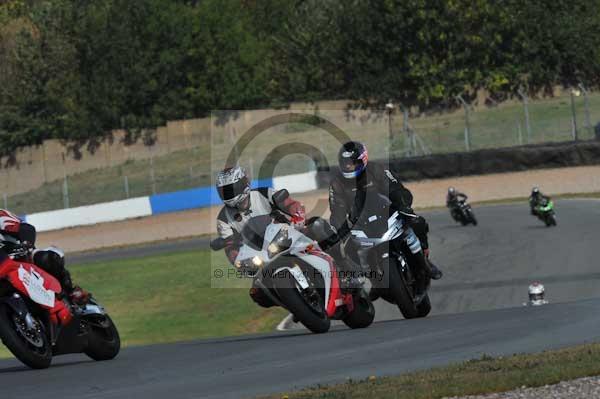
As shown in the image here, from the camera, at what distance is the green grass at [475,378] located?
7.91 m

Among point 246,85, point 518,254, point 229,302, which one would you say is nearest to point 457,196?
point 518,254

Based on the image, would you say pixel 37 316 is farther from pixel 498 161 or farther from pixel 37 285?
pixel 498 161

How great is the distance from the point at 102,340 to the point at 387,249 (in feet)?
10.1

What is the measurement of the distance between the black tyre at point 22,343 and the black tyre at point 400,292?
3721 millimetres

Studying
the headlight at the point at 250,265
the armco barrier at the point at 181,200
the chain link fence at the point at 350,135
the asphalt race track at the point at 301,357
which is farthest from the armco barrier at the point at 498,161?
Result: the headlight at the point at 250,265

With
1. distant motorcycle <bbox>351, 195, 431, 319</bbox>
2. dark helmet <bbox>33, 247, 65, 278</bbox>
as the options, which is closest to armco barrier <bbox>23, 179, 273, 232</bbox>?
distant motorcycle <bbox>351, 195, 431, 319</bbox>

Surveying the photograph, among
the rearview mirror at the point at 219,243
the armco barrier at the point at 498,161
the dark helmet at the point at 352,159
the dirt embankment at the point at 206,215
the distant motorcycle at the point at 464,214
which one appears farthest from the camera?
the dirt embankment at the point at 206,215

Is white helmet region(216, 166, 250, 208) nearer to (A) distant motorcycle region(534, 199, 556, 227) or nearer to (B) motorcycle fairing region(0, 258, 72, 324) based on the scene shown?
(B) motorcycle fairing region(0, 258, 72, 324)

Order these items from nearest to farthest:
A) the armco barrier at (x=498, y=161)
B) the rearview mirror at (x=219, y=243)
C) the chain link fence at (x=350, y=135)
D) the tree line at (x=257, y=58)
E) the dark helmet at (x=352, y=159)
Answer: the rearview mirror at (x=219, y=243) → the dark helmet at (x=352, y=159) → the armco barrier at (x=498, y=161) → the chain link fence at (x=350, y=135) → the tree line at (x=257, y=58)

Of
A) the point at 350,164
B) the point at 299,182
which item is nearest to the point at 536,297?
the point at 350,164

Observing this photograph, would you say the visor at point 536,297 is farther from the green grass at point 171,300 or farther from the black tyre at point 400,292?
the green grass at point 171,300

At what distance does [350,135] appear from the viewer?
158 ft

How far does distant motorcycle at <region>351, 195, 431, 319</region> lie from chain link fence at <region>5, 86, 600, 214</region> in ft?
80.4

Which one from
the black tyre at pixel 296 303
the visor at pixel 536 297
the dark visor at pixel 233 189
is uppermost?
the dark visor at pixel 233 189
